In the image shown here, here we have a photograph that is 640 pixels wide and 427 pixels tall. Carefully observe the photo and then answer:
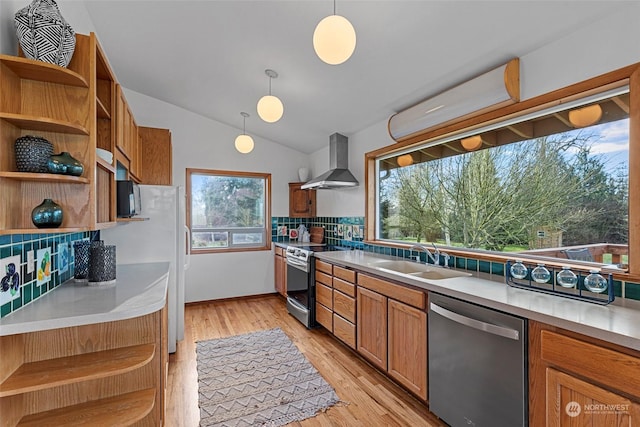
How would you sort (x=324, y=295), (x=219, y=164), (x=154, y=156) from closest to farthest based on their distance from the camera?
(x=324, y=295) → (x=154, y=156) → (x=219, y=164)

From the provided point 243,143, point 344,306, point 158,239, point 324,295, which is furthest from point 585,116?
point 158,239

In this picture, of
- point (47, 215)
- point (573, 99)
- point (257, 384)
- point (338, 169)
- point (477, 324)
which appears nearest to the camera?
point (47, 215)

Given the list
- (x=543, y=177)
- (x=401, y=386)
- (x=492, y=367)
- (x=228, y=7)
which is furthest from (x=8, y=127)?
(x=543, y=177)

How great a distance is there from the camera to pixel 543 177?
2125mm

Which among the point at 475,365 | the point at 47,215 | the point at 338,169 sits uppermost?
the point at 338,169

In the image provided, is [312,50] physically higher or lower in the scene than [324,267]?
higher

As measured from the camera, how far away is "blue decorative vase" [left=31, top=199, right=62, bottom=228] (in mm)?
1342

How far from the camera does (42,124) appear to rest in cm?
134

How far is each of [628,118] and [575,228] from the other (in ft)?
2.24

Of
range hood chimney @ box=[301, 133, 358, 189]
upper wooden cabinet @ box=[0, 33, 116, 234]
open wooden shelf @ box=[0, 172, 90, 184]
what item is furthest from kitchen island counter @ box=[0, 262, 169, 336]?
range hood chimney @ box=[301, 133, 358, 189]

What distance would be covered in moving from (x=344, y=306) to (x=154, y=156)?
2731mm

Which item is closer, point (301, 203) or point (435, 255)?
point (435, 255)

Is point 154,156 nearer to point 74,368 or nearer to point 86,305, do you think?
point 86,305

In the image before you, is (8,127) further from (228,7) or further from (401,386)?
(401,386)
